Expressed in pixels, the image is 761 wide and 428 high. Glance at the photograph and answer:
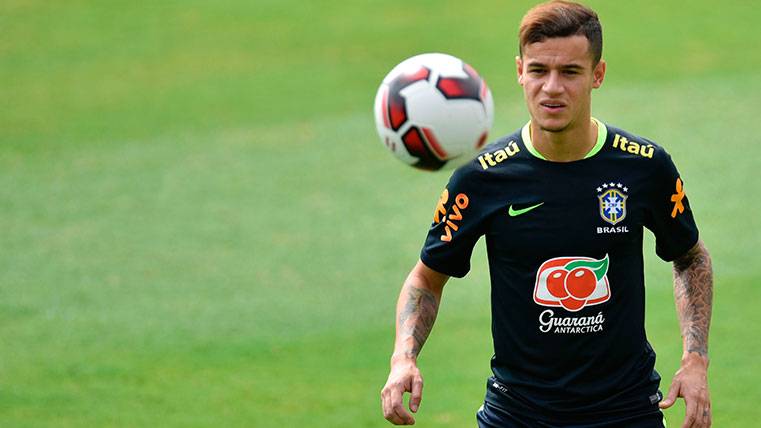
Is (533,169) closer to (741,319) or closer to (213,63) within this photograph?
(741,319)

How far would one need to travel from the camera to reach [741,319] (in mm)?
12109

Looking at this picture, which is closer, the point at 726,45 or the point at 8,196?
the point at 8,196

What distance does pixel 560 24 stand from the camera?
6188 mm

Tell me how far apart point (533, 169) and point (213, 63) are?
15865 millimetres

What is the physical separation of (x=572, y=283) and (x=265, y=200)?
9682 millimetres

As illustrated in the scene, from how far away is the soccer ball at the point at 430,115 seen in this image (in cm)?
693

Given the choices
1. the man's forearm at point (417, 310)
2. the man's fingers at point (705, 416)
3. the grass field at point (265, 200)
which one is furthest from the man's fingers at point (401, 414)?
the grass field at point (265, 200)

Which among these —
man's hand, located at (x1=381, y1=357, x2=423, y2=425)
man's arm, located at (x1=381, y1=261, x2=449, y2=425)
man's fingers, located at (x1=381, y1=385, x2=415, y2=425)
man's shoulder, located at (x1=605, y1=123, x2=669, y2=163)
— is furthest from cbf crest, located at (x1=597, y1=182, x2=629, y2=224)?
man's fingers, located at (x1=381, y1=385, x2=415, y2=425)

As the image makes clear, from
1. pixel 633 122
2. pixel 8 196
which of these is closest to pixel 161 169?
pixel 8 196

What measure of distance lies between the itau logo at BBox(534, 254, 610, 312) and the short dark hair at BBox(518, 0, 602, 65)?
929 millimetres

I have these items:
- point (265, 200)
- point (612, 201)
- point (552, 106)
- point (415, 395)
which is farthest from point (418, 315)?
point (265, 200)

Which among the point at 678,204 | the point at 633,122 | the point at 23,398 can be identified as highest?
the point at 678,204

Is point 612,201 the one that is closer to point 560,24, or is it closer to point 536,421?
point 560,24

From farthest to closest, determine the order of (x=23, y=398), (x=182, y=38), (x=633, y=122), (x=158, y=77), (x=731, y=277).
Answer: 1. (x=182, y=38)
2. (x=158, y=77)
3. (x=633, y=122)
4. (x=731, y=277)
5. (x=23, y=398)
